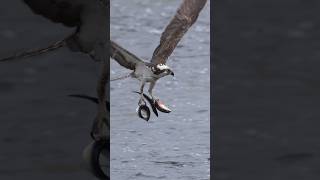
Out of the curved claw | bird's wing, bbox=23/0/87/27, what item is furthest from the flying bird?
the curved claw

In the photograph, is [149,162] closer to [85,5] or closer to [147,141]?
[147,141]

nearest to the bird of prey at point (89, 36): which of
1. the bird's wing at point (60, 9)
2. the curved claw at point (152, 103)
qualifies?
the bird's wing at point (60, 9)

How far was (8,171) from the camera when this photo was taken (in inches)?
147

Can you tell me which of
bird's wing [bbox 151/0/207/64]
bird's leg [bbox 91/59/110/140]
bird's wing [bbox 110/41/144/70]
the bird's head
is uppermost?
bird's wing [bbox 151/0/207/64]

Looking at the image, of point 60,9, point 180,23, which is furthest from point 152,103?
point 60,9

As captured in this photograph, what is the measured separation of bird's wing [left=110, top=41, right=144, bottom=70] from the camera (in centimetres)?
365

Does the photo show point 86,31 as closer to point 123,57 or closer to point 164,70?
point 123,57

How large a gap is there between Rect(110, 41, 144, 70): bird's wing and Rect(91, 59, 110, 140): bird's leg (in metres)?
0.06

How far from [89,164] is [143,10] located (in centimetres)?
68

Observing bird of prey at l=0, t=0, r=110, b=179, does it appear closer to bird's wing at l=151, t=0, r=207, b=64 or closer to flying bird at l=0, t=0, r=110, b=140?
flying bird at l=0, t=0, r=110, b=140

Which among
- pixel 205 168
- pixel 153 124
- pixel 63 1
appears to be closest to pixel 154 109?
pixel 153 124

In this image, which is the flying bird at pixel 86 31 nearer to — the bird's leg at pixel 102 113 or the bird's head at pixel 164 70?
the bird's leg at pixel 102 113

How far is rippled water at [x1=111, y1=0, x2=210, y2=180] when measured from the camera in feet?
12.0

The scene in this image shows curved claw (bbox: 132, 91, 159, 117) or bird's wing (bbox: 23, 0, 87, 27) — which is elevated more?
bird's wing (bbox: 23, 0, 87, 27)
